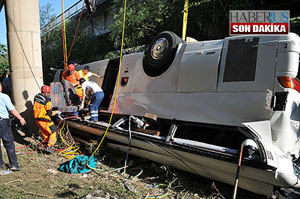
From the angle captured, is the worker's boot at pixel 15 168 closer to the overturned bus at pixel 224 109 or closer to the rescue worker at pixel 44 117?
the rescue worker at pixel 44 117

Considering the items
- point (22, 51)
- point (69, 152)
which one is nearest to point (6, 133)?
point (69, 152)

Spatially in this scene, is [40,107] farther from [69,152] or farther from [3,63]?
[3,63]

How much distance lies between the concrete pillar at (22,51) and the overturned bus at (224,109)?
329 centimetres

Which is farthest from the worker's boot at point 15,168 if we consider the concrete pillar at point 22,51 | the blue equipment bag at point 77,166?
the concrete pillar at point 22,51

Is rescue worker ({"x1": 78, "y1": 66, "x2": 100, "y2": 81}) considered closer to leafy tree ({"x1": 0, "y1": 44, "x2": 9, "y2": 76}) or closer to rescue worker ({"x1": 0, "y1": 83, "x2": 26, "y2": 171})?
rescue worker ({"x1": 0, "y1": 83, "x2": 26, "y2": 171})

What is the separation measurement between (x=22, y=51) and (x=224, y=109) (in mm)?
6025

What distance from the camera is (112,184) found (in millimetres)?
3441

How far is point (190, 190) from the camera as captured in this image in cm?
321

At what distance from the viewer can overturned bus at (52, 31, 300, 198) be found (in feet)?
8.35

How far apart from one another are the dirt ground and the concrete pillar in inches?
94.8

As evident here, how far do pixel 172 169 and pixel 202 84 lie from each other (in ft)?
5.06

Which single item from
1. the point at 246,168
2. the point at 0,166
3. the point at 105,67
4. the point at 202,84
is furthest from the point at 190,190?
the point at 105,67

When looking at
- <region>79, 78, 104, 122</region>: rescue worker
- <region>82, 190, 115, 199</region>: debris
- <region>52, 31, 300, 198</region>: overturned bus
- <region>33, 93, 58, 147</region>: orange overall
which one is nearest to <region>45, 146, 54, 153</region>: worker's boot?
<region>33, 93, 58, 147</region>: orange overall

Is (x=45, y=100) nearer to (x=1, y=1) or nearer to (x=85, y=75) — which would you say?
(x=85, y=75)
